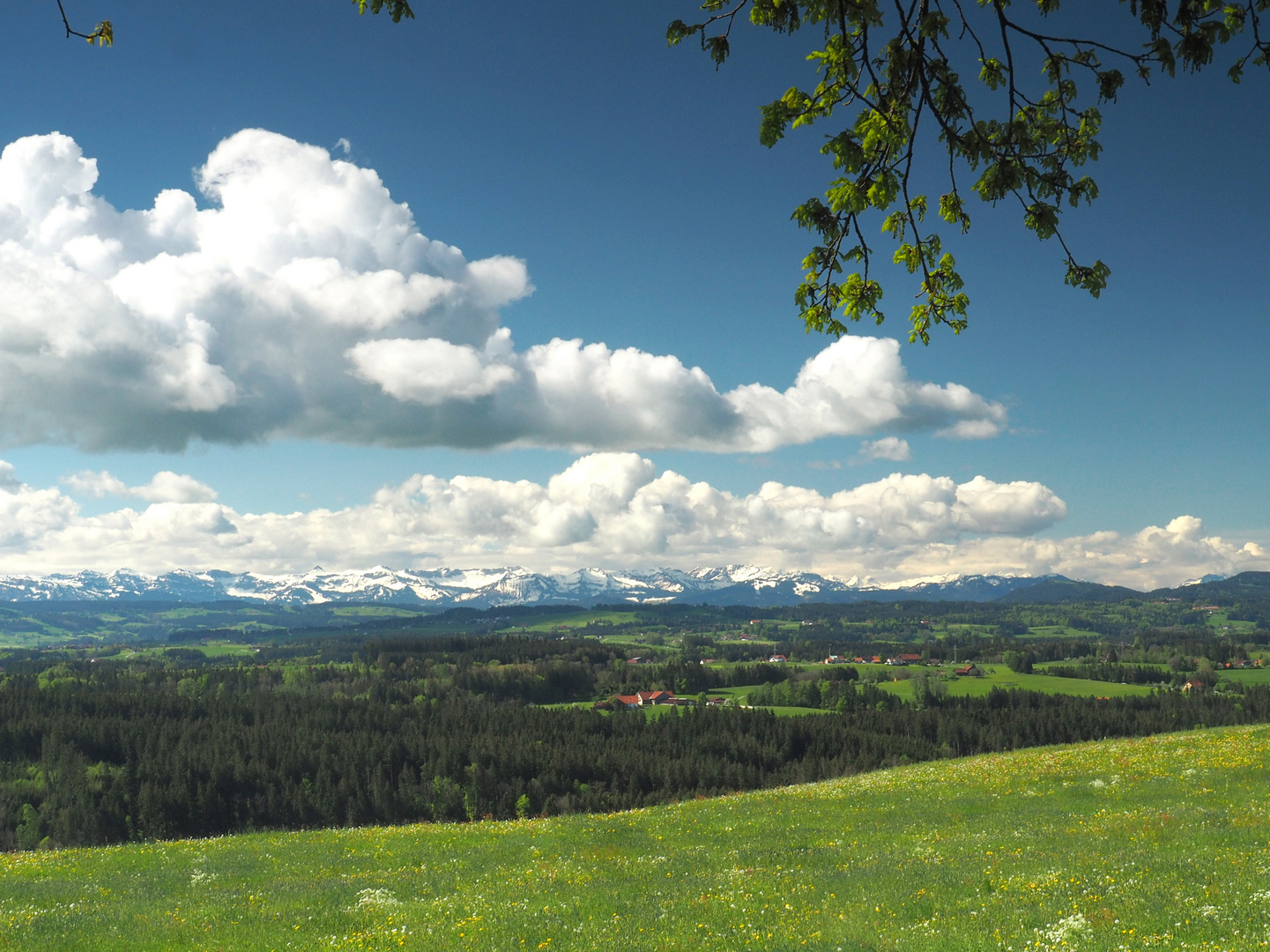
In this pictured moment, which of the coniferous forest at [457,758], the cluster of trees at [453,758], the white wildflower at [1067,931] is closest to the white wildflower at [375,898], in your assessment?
the white wildflower at [1067,931]

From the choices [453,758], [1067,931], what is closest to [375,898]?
[1067,931]

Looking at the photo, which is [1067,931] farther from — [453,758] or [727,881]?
[453,758]

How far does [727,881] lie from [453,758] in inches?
5564

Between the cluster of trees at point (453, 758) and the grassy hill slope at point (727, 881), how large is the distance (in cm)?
10420

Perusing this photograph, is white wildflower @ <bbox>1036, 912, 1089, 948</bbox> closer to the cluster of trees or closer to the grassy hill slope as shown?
the grassy hill slope

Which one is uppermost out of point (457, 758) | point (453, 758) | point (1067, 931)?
point (1067, 931)

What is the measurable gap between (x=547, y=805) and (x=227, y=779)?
67047 millimetres

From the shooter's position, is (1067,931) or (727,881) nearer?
(1067,931)

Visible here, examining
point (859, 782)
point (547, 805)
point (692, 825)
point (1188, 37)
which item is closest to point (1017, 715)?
point (547, 805)

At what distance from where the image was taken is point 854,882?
62.8 ft

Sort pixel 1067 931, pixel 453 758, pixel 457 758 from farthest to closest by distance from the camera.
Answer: pixel 457 758 → pixel 453 758 → pixel 1067 931

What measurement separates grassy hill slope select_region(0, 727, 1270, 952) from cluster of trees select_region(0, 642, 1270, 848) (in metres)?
104

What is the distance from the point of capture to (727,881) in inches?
787

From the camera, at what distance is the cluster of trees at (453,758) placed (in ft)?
445
